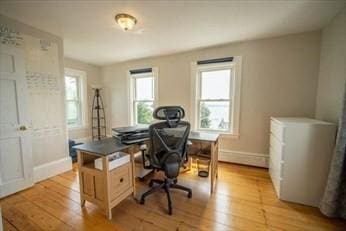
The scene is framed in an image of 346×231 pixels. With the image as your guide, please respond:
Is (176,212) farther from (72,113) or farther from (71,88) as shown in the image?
(71,88)

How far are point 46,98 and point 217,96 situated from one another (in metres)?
3.13

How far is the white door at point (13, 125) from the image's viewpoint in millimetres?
2205

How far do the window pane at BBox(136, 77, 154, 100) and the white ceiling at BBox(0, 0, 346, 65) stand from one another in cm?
119

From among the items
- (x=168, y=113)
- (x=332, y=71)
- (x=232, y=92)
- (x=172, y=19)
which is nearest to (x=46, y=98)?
(x=168, y=113)

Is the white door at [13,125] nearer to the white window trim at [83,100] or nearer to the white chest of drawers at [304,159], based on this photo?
the white window trim at [83,100]

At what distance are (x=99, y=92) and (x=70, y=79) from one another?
0.82 meters

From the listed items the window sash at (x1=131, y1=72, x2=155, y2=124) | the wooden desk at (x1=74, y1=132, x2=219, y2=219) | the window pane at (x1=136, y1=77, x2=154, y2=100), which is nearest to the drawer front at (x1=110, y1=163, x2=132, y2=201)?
the wooden desk at (x1=74, y1=132, x2=219, y2=219)

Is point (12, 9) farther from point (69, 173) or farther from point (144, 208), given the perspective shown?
point (144, 208)

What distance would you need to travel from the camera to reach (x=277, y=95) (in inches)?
117

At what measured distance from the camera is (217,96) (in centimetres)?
→ 352

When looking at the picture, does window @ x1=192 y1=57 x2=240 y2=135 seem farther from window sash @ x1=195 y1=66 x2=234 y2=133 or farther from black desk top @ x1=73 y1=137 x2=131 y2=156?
black desk top @ x1=73 y1=137 x2=131 y2=156

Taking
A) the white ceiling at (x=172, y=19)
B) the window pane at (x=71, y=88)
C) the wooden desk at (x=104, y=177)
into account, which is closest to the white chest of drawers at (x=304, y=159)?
the white ceiling at (x=172, y=19)

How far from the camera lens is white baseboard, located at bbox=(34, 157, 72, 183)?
2.68 meters

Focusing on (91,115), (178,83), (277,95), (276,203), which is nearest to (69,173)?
(91,115)
